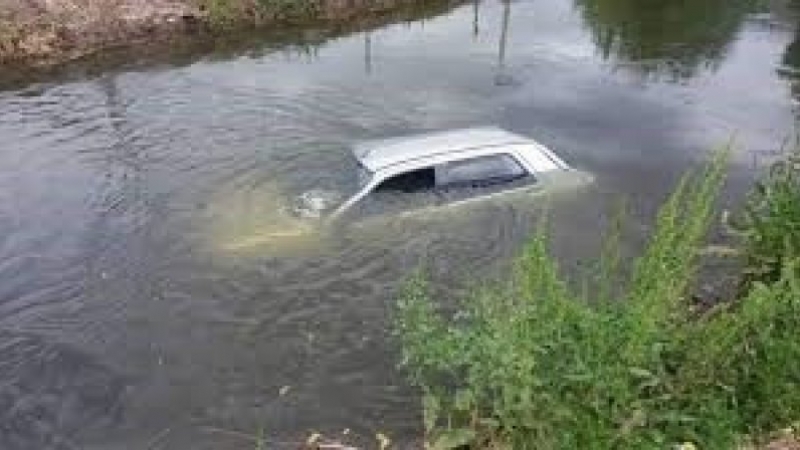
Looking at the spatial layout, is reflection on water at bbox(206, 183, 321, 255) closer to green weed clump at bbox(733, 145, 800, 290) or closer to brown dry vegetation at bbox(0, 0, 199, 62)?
green weed clump at bbox(733, 145, 800, 290)

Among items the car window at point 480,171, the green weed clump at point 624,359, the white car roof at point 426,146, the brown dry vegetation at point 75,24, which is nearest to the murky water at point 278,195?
the car window at point 480,171

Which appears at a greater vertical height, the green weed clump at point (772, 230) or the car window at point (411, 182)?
A: the green weed clump at point (772, 230)

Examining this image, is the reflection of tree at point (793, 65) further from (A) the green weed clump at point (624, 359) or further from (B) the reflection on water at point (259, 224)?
(A) the green weed clump at point (624, 359)

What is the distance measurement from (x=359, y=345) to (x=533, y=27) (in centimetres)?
1325

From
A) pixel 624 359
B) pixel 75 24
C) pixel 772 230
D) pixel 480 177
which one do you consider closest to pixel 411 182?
pixel 480 177

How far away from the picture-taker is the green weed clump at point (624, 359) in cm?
680


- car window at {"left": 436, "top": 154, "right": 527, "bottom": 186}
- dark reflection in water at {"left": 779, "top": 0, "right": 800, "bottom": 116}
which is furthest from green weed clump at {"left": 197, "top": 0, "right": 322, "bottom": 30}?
car window at {"left": 436, "top": 154, "right": 527, "bottom": 186}

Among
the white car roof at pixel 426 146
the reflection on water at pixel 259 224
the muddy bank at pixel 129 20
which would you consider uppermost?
the muddy bank at pixel 129 20

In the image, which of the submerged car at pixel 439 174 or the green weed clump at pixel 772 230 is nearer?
the green weed clump at pixel 772 230

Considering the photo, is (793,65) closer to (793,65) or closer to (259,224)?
(793,65)

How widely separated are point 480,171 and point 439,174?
517 millimetres

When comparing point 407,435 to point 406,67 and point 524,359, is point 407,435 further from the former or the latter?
point 406,67

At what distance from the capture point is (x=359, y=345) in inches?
420

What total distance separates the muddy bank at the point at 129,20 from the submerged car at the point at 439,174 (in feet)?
30.4
